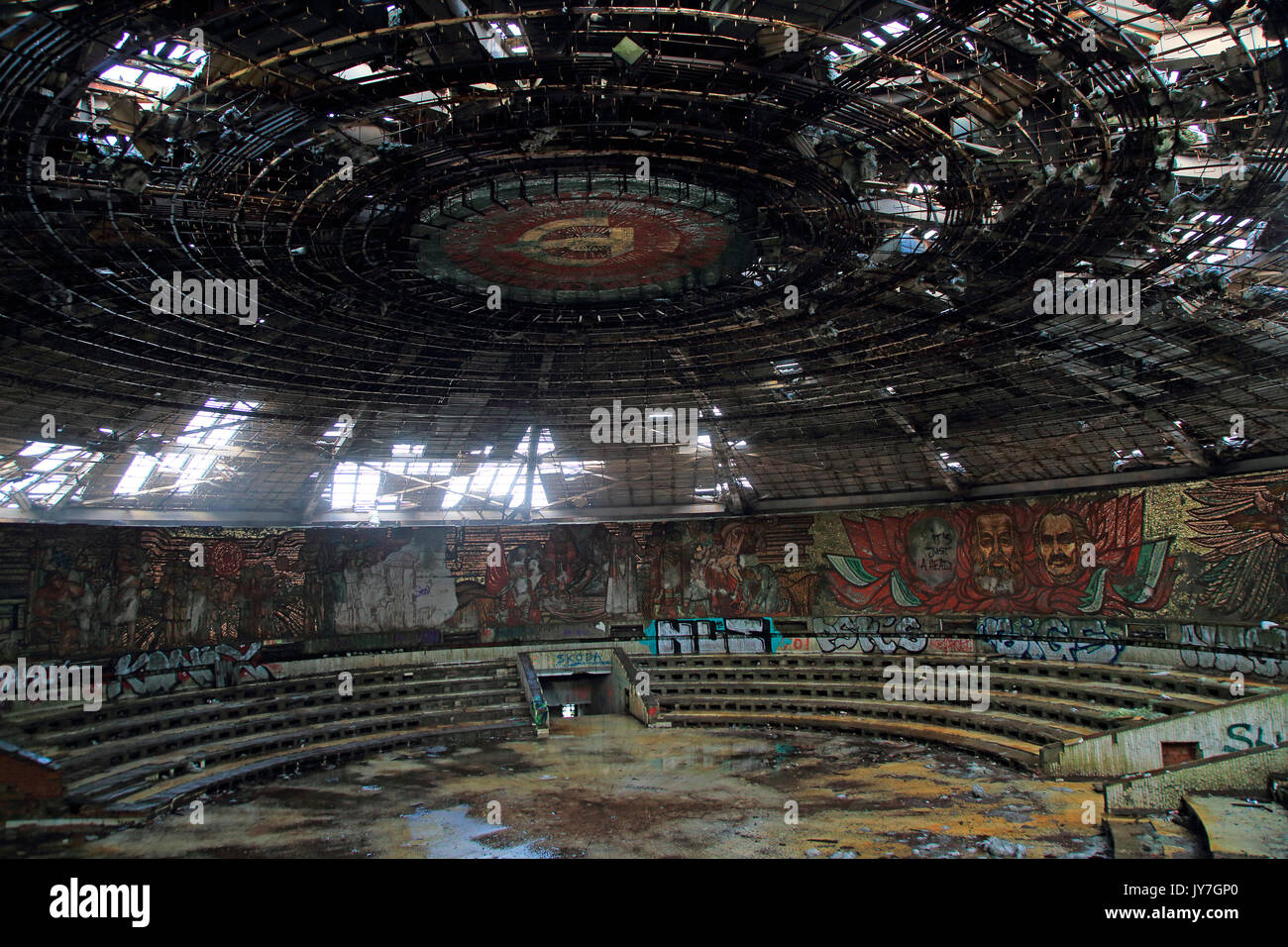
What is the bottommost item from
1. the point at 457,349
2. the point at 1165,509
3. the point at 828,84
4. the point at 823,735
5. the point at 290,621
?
the point at 823,735

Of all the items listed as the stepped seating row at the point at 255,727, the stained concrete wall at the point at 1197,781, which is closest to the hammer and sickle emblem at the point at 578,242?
the stepped seating row at the point at 255,727

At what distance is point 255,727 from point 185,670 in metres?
4.50

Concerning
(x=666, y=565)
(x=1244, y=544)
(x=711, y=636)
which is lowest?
(x=711, y=636)

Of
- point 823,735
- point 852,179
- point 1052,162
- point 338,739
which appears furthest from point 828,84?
point 338,739

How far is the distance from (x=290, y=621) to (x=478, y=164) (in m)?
23.8

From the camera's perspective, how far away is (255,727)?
27.6 metres

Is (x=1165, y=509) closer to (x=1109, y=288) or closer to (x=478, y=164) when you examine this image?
(x=1109, y=288)

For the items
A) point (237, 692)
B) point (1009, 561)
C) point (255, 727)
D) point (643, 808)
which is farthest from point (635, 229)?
point (1009, 561)

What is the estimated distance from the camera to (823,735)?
29.1 meters

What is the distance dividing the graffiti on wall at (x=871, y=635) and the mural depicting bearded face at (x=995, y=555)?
10.3 feet

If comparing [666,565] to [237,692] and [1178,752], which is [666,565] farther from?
[1178,752]

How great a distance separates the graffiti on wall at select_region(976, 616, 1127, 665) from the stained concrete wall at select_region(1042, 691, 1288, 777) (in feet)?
26.9

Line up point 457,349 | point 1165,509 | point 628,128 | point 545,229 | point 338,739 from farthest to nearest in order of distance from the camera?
point 1165,509 < point 338,739 < point 457,349 < point 545,229 < point 628,128

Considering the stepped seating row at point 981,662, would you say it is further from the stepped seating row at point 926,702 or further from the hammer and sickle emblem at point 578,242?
the hammer and sickle emblem at point 578,242
